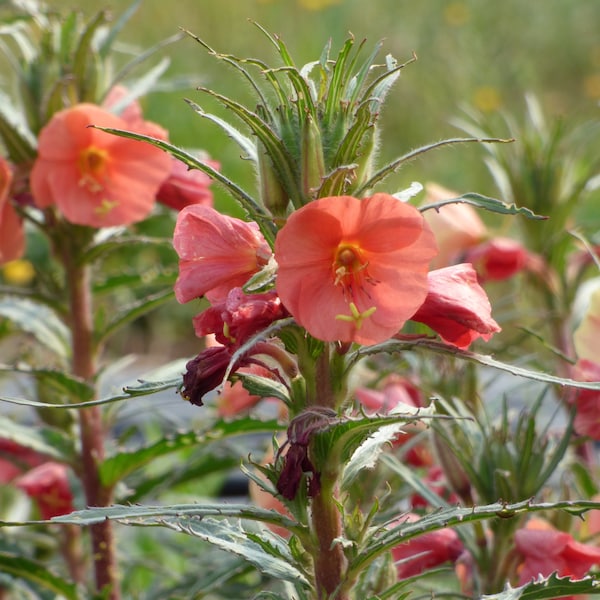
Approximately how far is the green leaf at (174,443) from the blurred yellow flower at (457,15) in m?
5.27

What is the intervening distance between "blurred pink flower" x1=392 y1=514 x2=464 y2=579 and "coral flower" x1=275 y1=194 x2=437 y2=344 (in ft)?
1.60

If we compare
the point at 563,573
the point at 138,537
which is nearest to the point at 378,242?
the point at 563,573

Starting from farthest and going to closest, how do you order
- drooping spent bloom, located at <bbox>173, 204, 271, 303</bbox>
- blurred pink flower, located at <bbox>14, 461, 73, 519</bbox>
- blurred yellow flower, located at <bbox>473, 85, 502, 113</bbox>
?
blurred yellow flower, located at <bbox>473, 85, 502, 113</bbox>, blurred pink flower, located at <bbox>14, 461, 73, 519</bbox>, drooping spent bloom, located at <bbox>173, 204, 271, 303</bbox>

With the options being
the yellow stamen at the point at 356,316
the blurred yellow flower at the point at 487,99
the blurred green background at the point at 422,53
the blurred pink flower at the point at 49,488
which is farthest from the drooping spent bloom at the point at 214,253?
the blurred yellow flower at the point at 487,99

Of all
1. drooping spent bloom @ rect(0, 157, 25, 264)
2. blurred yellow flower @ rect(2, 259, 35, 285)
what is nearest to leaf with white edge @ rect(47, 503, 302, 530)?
drooping spent bloom @ rect(0, 157, 25, 264)

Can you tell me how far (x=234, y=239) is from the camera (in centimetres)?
90

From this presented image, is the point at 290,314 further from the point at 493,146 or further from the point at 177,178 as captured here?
the point at 493,146

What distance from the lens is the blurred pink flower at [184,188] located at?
1550 mm

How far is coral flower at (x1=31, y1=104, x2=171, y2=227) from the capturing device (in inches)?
57.5

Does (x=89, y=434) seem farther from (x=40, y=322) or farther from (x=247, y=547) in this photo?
(x=247, y=547)

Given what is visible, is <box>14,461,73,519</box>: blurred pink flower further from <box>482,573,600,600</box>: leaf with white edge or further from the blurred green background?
the blurred green background

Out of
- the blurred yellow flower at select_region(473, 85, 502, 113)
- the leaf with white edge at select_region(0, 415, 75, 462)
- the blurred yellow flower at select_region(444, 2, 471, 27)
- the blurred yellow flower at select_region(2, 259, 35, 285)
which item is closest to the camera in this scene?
the leaf with white edge at select_region(0, 415, 75, 462)

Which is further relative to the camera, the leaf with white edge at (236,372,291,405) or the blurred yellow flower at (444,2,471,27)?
the blurred yellow flower at (444,2,471,27)

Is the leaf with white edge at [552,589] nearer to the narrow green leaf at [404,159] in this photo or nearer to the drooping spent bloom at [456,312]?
the drooping spent bloom at [456,312]
